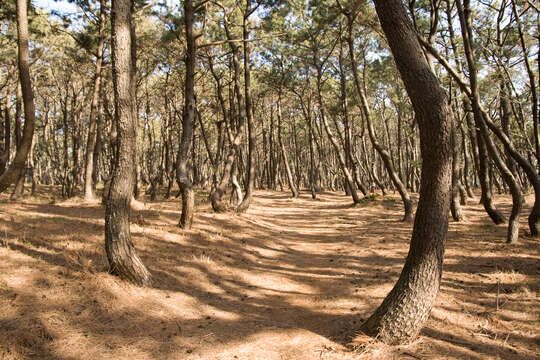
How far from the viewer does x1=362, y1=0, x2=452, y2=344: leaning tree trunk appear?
3658mm

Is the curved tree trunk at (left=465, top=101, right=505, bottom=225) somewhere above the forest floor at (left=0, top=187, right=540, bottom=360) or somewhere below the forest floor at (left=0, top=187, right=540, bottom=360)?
above

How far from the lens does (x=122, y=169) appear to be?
5.39 m

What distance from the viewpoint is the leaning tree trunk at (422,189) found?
3.66 metres

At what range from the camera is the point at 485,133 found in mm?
7711

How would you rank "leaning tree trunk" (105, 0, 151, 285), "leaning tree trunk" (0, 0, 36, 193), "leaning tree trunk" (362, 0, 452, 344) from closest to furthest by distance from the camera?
1. "leaning tree trunk" (362, 0, 452, 344)
2. "leaning tree trunk" (0, 0, 36, 193)
3. "leaning tree trunk" (105, 0, 151, 285)

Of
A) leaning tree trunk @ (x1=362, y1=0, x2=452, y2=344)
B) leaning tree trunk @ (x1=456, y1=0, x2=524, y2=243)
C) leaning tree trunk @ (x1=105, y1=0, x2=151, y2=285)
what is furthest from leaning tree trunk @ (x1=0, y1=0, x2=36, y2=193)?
leaning tree trunk @ (x1=456, y1=0, x2=524, y2=243)

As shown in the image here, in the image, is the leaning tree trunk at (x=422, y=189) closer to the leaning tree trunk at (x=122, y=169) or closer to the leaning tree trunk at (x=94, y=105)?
the leaning tree trunk at (x=122, y=169)

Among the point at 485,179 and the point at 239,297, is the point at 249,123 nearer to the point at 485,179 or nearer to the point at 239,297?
the point at 485,179

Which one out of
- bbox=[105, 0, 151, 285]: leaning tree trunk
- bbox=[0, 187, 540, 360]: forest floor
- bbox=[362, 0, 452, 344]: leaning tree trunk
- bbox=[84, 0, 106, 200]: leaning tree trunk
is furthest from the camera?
bbox=[84, 0, 106, 200]: leaning tree trunk

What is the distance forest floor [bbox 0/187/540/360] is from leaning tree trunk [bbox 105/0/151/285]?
304mm

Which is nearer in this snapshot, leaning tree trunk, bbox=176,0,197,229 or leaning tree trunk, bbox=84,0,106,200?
leaning tree trunk, bbox=176,0,197,229

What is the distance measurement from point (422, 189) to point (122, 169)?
4.65 metres

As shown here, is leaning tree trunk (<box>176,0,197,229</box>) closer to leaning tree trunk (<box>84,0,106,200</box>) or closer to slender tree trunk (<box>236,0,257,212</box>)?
slender tree trunk (<box>236,0,257,212</box>)

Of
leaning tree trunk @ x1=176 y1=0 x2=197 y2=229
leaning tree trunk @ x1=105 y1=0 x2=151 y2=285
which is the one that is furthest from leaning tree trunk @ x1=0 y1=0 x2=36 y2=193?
leaning tree trunk @ x1=176 y1=0 x2=197 y2=229
